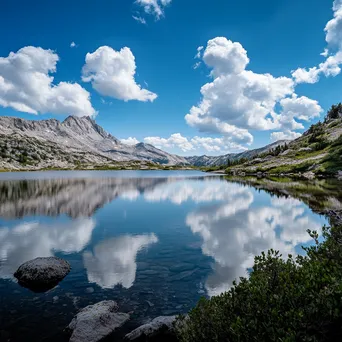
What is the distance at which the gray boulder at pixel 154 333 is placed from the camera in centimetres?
1432

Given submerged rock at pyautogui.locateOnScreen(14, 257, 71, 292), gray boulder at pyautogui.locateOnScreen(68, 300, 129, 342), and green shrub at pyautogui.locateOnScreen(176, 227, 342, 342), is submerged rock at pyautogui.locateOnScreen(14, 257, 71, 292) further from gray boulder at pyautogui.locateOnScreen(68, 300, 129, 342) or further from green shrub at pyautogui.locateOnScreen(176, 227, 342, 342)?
green shrub at pyautogui.locateOnScreen(176, 227, 342, 342)

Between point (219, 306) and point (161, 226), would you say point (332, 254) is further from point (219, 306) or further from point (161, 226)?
point (161, 226)

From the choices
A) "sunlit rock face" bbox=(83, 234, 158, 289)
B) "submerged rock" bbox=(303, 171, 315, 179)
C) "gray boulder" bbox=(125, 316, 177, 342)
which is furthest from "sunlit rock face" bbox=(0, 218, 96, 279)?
"submerged rock" bbox=(303, 171, 315, 179)

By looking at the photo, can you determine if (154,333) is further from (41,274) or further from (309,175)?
(309,175)

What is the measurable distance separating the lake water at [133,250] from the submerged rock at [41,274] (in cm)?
67

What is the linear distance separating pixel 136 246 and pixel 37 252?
11.6 meters

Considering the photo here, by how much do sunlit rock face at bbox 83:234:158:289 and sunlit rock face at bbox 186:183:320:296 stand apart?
7.54 metres

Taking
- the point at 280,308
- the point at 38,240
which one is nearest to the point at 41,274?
the point at 38,240

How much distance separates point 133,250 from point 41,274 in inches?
425

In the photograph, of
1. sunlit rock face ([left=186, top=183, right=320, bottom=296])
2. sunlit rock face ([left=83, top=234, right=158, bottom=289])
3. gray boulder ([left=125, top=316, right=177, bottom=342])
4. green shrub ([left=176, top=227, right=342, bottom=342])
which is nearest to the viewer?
green shrub ([left=176, top=227, right=342, bottom=342])

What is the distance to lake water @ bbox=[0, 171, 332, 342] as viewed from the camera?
17.8 metres

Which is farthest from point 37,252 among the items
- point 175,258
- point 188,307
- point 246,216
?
point 246,216

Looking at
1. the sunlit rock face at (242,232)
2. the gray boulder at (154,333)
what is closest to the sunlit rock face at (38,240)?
the gray boulder at (154,333)

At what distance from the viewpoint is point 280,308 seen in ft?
30.4
